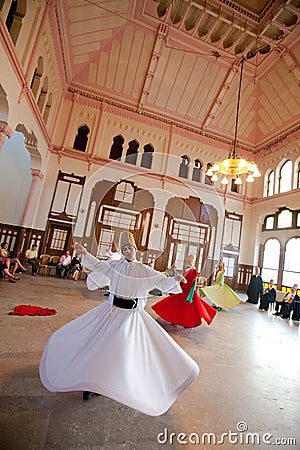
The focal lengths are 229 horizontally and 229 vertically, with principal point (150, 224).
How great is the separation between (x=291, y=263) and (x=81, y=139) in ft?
36.2

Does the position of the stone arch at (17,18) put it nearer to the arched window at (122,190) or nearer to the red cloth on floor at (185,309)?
the arched window at (122,190)

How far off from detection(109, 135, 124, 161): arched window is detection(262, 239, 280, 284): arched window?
28.5ft

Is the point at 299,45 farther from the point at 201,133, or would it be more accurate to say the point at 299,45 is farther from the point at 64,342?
the point at 64,342

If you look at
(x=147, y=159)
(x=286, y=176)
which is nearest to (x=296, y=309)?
(x=286, y=176)

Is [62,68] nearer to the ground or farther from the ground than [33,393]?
farther from the ground

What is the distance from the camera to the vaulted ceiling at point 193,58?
26.6 feet

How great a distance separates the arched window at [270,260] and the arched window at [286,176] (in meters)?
2.59

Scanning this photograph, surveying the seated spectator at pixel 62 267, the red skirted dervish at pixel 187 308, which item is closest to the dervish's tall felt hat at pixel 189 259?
the red skirted dervish at pixel 187 308

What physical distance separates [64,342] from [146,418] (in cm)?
88

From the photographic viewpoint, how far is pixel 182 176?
39.0 ft

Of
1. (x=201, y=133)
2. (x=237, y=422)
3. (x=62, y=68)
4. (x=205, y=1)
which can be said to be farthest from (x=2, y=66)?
(x=201, y=133)

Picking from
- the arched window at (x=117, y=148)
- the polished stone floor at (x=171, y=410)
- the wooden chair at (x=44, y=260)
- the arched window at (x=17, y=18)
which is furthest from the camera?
the arched window at (x=117, y=148)

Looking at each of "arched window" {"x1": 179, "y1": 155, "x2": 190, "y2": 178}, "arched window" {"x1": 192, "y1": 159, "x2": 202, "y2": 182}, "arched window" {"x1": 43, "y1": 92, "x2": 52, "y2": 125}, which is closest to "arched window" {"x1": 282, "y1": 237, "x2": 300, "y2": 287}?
"arched window" {"x1": 192, "y1": 159, "x2": 202, "y2": 182}

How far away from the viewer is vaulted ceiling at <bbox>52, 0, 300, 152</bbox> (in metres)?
8.10
